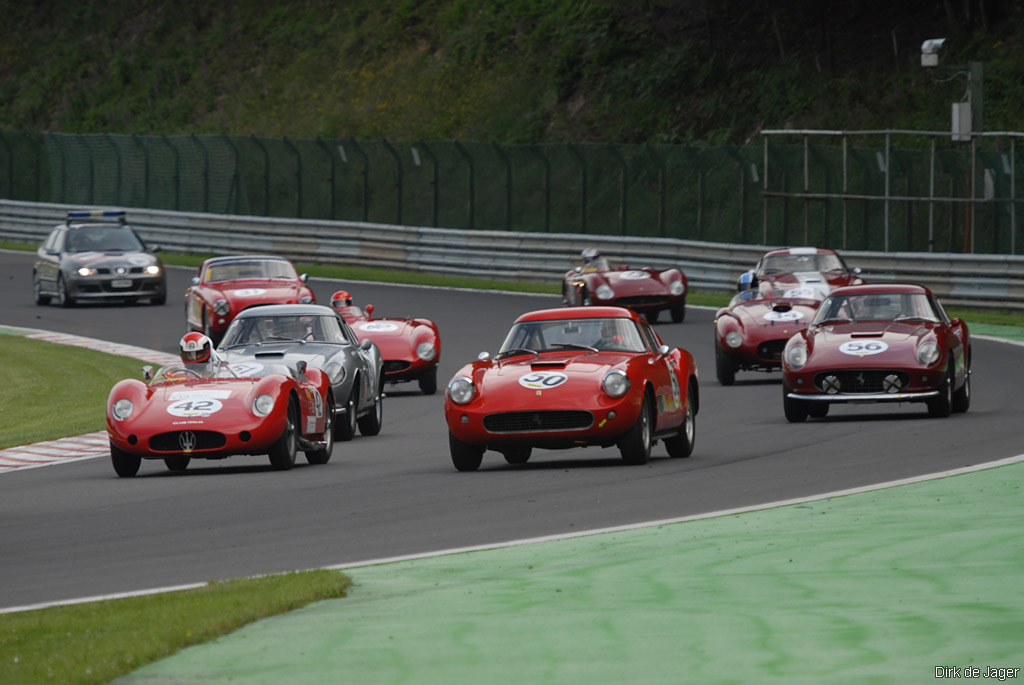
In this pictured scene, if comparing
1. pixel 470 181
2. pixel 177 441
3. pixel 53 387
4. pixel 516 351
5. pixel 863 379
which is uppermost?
pixel 470 181

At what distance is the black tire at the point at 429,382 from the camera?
845 inches

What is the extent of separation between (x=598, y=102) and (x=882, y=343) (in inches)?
1153

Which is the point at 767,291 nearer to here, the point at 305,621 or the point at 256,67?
the point at 305,621

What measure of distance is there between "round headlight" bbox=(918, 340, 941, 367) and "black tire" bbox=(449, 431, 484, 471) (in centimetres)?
468

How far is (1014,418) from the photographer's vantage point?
16703 mm

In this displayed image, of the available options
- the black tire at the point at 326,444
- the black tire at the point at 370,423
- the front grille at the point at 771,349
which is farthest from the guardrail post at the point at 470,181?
the black tire at the point at 326,444

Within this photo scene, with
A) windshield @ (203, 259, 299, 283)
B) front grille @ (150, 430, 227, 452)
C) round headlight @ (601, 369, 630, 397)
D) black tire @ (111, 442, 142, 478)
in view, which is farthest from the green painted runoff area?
windshield @ (203, 259, 299, 283)

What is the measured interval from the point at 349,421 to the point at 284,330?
125 centimetres

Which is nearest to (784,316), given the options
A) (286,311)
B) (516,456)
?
(286,311)

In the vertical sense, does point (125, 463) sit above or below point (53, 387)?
above

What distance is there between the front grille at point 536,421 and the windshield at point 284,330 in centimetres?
443

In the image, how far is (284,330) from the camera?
17969 millimetres

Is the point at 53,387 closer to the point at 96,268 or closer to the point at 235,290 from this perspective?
the point at 235,290

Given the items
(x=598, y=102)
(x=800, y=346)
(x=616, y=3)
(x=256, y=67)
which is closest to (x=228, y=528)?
(x=800, y=346)
